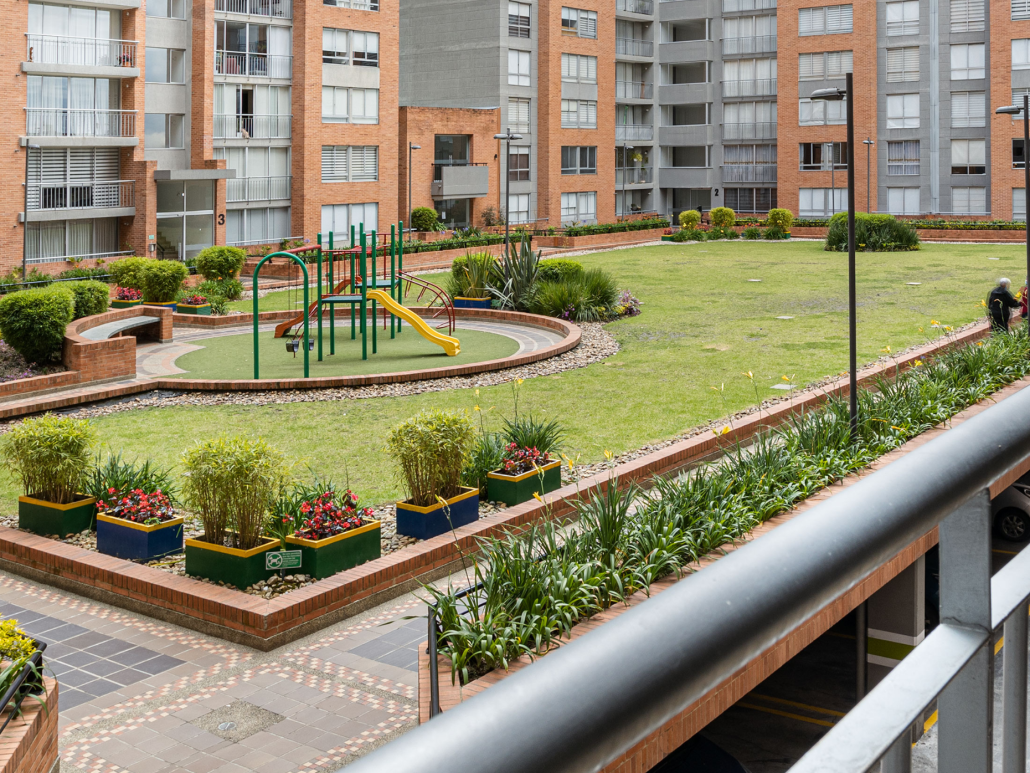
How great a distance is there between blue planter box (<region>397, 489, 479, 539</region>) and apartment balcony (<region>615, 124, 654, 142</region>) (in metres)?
68.3

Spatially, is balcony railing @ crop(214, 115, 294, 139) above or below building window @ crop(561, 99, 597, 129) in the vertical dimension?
below

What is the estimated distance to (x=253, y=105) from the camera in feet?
178

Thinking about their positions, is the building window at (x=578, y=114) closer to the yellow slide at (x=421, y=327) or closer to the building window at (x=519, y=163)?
the building window at (x=519, y=163)

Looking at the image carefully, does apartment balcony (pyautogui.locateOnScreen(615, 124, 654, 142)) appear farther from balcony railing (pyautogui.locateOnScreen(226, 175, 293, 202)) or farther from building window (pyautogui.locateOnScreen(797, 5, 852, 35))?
balcony railing (pyautogui.locateOnScreen(226, 175, 293, 202))

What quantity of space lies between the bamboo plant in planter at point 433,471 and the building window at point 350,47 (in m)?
47.3

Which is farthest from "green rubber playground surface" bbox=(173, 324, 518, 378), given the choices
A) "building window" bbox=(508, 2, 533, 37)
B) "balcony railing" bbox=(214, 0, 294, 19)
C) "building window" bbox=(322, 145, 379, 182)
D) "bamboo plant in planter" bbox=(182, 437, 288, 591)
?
"building window" bbox=(508, 2, 533, 37)

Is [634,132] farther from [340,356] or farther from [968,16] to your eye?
[340,356]

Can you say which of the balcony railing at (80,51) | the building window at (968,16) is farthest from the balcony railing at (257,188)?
the building window at (968,16)

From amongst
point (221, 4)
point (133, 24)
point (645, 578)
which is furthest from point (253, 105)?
point (645, 578)

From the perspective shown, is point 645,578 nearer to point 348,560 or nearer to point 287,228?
point 348,560

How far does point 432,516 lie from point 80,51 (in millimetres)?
38768

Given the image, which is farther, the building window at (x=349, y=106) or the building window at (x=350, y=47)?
the building window at (x=349, y=106)

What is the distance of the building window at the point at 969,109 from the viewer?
72.2 metres

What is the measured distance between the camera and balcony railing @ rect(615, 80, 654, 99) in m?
79.2
